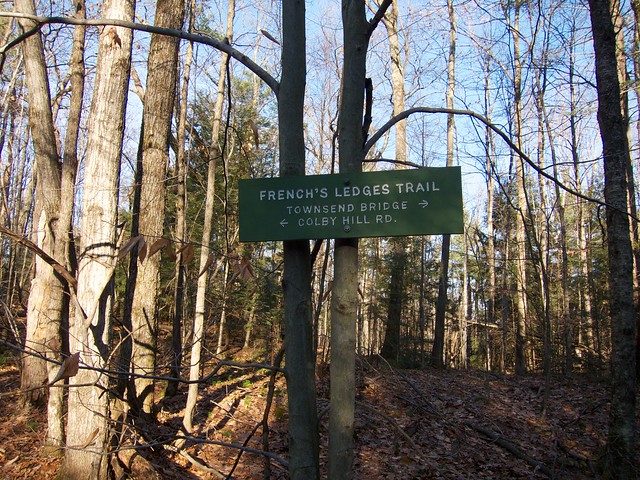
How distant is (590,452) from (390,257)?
7.75 m

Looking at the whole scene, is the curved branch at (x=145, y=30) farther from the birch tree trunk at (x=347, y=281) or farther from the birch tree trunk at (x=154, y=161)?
the birch tree trunk at (x=154, y=161)

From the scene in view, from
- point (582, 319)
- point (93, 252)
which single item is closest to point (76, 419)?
point (93, 252)

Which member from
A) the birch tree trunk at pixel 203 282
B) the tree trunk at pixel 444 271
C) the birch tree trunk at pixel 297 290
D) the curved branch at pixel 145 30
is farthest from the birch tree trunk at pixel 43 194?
the tree trunk at pixel 444 271

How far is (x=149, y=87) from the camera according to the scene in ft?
25.5

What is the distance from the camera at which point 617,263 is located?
582 centimetres

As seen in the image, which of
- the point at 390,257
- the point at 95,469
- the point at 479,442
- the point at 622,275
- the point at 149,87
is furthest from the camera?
the point at 390,257

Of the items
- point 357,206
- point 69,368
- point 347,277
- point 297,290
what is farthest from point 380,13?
point 69,368

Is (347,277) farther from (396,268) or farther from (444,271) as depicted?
(444,271)

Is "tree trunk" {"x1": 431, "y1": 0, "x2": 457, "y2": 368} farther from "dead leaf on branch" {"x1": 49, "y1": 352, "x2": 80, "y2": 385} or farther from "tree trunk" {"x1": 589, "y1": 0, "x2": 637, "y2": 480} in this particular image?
"dead leaf on branch" {"x1": 49, "y1": 352, "x2": 80, "y2": 385}

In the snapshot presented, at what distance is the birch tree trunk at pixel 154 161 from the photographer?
7.31m

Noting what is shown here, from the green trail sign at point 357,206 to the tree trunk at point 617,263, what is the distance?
4.66 meters

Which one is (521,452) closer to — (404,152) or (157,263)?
(157,263)

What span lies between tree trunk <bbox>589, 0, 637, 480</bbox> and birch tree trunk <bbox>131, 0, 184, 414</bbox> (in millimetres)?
6212

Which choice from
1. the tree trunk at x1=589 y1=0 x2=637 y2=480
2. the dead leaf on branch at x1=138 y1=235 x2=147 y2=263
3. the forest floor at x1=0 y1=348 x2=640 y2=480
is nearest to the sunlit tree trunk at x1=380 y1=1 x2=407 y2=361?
the forest floor at x1=0 y1=348 x2=640 y2=480
